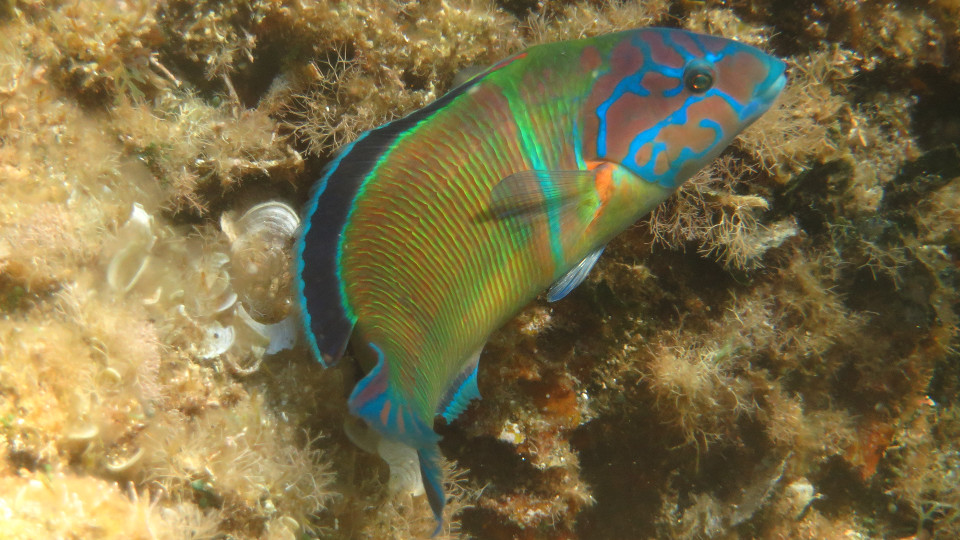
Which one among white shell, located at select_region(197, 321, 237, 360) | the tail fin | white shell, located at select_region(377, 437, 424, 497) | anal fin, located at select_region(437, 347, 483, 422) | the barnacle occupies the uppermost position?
the barnacle

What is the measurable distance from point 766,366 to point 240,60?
392 cm

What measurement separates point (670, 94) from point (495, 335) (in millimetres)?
1620

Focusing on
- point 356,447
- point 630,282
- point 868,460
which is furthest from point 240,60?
point 868,460

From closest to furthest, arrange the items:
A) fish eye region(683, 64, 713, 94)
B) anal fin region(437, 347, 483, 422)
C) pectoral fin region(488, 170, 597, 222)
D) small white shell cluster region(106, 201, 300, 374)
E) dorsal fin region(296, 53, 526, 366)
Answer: dorsal fin region(296, 53, 526, 366)
pectoral fin region(488, 170, 597, 222)
fish eye region(683, 64, 713, 94)
anal fin region(437, 347, 483, 422)
small white shell cluster region(106, 201, 300, 374)

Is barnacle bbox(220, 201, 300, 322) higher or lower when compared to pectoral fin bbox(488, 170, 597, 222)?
lower

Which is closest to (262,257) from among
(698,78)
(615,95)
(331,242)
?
(331,242)

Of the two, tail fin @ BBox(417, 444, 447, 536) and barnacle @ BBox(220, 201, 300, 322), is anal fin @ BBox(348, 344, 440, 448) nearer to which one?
tail fin @ BBox(417, 444, 447, 536)

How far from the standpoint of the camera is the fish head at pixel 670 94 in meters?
1.98

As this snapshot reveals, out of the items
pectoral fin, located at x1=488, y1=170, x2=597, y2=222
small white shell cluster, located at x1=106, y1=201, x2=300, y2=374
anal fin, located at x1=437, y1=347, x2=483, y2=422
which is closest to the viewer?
pectoral fin, located at x1=488, y1=170, x2=597, y2=222

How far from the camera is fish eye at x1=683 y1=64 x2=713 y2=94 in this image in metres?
1.97

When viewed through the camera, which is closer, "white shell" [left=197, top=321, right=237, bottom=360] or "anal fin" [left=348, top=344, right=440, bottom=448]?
"anal fin" [left=348, top=344, right=440, bottom=448]

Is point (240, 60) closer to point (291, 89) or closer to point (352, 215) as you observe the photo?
point (291, 89)

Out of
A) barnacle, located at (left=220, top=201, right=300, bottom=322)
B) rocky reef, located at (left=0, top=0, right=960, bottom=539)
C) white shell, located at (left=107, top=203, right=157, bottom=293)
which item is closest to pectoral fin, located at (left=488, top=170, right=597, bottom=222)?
rocky reef, located at (left=0, top=0, right=960, bottom=539)

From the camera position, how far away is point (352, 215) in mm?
1700
